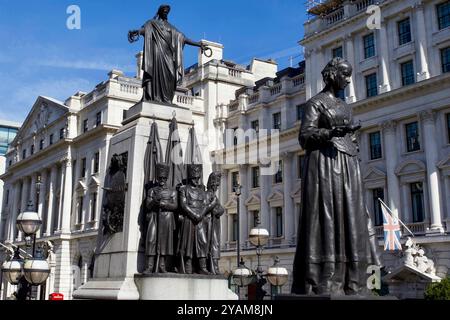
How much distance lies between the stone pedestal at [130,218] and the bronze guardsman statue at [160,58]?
19.6 inches

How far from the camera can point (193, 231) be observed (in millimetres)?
9750

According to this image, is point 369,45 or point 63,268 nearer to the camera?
point 369,45

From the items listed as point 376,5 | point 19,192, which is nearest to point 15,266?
point 376,5

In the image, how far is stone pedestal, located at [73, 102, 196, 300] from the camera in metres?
9.58

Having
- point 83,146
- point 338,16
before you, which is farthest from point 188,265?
point 83,146

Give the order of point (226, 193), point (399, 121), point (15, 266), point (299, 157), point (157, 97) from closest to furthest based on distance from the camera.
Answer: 1. point (157, 97)
2. point (15, 266)
3. point (399, 121)
4. point (299, 157)
5. point (226, 193)

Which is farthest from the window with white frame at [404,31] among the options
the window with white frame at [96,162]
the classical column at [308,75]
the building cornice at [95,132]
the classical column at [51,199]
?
the classical column at [51,199]

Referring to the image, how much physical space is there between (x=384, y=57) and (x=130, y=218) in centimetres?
2942

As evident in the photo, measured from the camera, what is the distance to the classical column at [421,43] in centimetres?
3269

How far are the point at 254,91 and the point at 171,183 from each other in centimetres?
4092

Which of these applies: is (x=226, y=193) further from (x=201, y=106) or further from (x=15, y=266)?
(x=15, y=266)

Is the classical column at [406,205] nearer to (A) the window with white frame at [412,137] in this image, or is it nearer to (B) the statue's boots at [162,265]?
Answer: (A) the window with white frame at [412,137]

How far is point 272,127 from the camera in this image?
45.8m

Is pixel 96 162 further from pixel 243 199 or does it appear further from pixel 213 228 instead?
pixel 213 228
